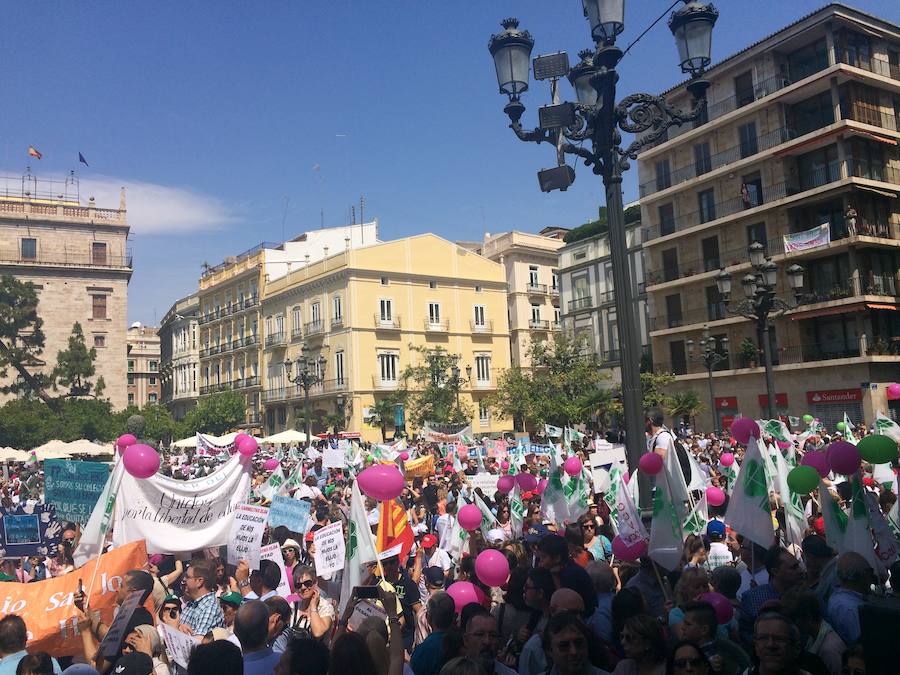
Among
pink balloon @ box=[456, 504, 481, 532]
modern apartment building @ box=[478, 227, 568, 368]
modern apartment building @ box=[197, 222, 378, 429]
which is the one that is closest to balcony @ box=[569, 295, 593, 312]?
modern apartment building @ box=[478, 227, 568, 368]

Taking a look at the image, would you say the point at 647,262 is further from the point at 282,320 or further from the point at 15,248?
the point at 15,248

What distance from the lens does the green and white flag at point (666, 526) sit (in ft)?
20.0

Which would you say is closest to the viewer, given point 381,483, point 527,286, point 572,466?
point 381,483

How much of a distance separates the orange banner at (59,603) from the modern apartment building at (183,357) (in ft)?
209

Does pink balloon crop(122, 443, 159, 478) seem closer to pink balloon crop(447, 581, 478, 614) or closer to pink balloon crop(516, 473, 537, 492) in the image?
pink balloon crop(447, 581, 478, 614)

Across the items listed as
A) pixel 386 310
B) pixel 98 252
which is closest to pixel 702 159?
pixel 386 310

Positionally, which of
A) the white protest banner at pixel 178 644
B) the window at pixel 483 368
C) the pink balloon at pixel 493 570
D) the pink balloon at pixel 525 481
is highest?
the window at pixel 483 368

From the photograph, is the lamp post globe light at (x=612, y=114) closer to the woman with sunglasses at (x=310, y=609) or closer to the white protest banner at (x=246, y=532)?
the woman with sunglasses at (x=310, y=609)

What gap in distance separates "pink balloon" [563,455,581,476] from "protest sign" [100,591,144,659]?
239 inches

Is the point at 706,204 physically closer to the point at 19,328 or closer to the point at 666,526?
the point at 666,526

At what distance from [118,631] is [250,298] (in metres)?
56.4

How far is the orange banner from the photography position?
540 cm

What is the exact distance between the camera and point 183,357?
70062 mm

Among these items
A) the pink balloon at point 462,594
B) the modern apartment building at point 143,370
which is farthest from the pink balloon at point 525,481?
the modern apartment building at point 143,370
